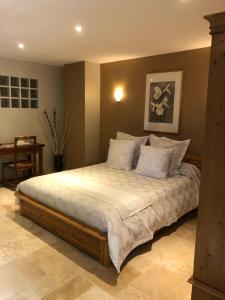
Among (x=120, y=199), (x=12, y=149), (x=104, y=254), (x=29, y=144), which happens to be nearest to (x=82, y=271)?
(x=104, y=254)

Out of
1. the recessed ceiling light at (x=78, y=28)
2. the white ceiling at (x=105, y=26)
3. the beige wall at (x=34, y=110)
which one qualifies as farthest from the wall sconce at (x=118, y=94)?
the recessed ceiling light at (x=78, y=28)

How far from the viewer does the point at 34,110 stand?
516 cm

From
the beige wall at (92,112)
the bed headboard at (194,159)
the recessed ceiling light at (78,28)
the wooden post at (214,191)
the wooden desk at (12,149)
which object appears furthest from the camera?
the beige wall at (92,112)

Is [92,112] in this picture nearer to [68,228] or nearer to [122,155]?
[122,155]

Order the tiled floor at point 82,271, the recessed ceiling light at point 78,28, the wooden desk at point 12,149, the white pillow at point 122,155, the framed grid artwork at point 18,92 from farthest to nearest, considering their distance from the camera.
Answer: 1. the framed grid artwork at point 18,92
2. the wooden desk at point 12,149
3. the white pillow at point 122,155
4. the recessed ceiling light at point 78,28
5. the tiled floor at point 82,271

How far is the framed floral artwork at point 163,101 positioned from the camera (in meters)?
3.96

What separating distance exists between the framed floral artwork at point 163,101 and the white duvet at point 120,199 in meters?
0.87

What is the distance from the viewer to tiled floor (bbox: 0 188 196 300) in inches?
80.7

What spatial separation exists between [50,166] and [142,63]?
9.92 ft

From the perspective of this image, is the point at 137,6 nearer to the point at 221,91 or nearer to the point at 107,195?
the point at 221,91

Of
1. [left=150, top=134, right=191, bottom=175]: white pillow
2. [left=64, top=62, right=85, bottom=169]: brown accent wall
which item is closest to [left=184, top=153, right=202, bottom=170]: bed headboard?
[left=150, top=134, right=191, bottom=175]: white pillow

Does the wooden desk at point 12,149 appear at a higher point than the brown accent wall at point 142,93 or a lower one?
lower

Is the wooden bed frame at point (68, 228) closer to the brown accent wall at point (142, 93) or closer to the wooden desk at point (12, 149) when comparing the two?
the wooden desk at point (12, 149)

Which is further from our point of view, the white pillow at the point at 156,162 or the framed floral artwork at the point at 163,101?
the framed floral artwork at the point at 163,101
